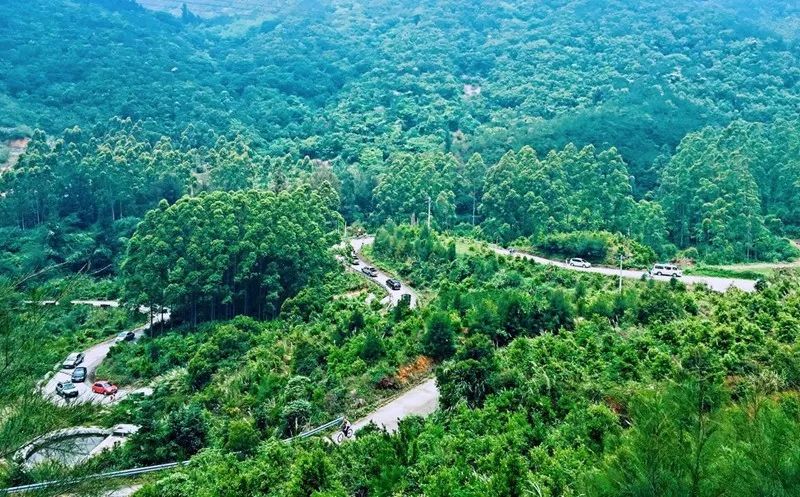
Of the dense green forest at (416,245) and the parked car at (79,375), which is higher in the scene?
the dense green forest at (416,245)

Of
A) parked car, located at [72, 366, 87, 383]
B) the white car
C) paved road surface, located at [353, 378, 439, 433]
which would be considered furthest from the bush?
parked car, located at [72, 366, 87, 383]

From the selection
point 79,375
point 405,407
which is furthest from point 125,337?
point 405,407

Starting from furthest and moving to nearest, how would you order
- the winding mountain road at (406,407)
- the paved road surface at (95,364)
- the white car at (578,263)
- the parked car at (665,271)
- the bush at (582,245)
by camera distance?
1. the bush at (582,245)
2. the white car at (578,263)
3. the parked car at (665,271)
4. the paved road surface at (95,364)
5. the winding mountain road at (406,407)

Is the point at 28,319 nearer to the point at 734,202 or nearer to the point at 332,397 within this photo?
the point at 332,397

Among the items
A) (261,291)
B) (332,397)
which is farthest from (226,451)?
(261,291)

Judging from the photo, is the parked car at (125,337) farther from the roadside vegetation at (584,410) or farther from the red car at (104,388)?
the roadside vegetation at (584,410)

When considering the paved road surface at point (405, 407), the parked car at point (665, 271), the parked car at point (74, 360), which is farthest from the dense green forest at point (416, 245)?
the parked car at point (665, 271)

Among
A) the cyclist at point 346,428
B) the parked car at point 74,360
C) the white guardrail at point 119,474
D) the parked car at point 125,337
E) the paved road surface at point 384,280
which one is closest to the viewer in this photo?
the white guardrail at point 119,474

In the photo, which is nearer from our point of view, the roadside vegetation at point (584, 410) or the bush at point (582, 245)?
the roadside vegetation at point (584, 410)
